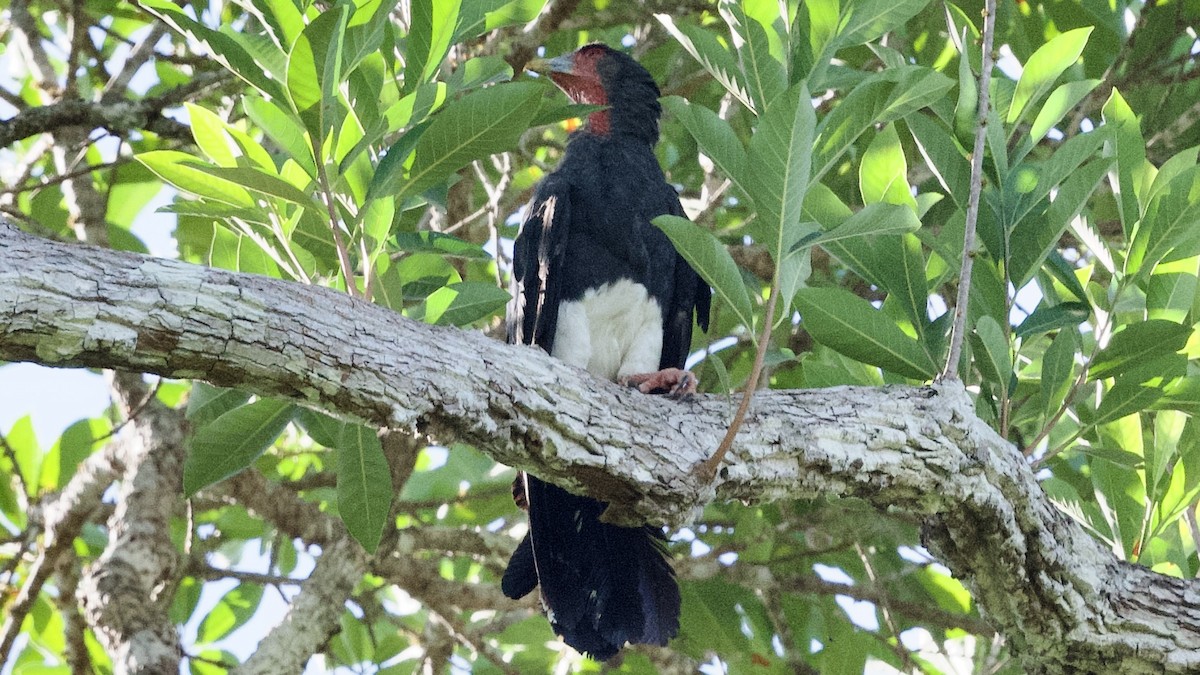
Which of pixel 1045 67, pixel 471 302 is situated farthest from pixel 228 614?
pixel 1045 67

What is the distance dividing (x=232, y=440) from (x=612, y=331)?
1424 mm

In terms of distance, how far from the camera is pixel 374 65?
261cm

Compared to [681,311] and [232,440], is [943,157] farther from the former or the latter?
[232,440]

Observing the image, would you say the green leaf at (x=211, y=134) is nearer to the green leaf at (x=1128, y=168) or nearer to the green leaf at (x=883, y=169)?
the green leaf at (x=883, y=169)

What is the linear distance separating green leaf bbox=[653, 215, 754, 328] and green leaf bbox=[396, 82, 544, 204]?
40 cm

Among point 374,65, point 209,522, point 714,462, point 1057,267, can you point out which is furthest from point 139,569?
point 1057,267

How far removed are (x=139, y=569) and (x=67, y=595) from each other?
0.60m

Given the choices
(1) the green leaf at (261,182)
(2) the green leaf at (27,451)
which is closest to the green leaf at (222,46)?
(1) the green leaf at (261,182)

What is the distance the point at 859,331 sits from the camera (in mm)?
2543

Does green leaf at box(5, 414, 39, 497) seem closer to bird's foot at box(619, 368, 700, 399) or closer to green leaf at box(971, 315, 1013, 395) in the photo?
bird's foot at box(619, 368, 700, 399)

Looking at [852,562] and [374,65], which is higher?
[374,65]

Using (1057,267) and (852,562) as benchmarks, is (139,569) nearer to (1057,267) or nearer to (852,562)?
(852,562)

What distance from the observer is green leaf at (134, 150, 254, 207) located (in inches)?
91.0

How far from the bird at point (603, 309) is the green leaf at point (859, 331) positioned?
490mm
